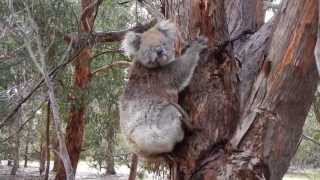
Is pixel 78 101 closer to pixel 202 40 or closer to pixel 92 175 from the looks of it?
pixel 202 40

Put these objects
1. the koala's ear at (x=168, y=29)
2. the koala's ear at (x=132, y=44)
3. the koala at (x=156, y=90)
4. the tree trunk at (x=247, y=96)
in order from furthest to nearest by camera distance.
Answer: the koala's ear at (x=132, y=44)
the koala's ear at (x=168, y=29)
the koala at (x=156, y=90)
the tree trunk at (x=247, y=96)

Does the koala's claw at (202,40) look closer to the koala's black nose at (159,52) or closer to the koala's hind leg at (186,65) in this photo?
the koala's hind leg at (186,65)

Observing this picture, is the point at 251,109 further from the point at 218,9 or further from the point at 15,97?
the point at 15,97

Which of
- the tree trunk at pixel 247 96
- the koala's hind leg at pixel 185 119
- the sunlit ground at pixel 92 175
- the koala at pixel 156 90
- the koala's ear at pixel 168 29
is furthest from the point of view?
the sunlit ground at pixel 92 175

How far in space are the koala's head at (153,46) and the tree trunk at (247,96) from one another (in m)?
0.25

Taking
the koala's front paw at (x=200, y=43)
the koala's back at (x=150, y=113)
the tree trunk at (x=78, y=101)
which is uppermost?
the koala's front paw at (x=200, y=43)

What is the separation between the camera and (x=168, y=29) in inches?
105

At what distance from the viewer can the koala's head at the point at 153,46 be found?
2758mm

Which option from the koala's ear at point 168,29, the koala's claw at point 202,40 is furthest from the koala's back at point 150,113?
the koala's claw at point 202,40

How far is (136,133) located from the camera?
269cm

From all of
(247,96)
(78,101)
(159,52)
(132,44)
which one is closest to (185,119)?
(247,96)

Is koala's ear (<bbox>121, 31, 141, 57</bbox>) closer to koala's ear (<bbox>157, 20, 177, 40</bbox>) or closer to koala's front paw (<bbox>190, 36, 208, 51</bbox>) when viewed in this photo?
koala's ear (<bbox>157, 20, 177, 40</bbox>)

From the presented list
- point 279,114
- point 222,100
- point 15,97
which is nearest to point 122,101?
point 222,100

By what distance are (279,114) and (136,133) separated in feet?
2.79
